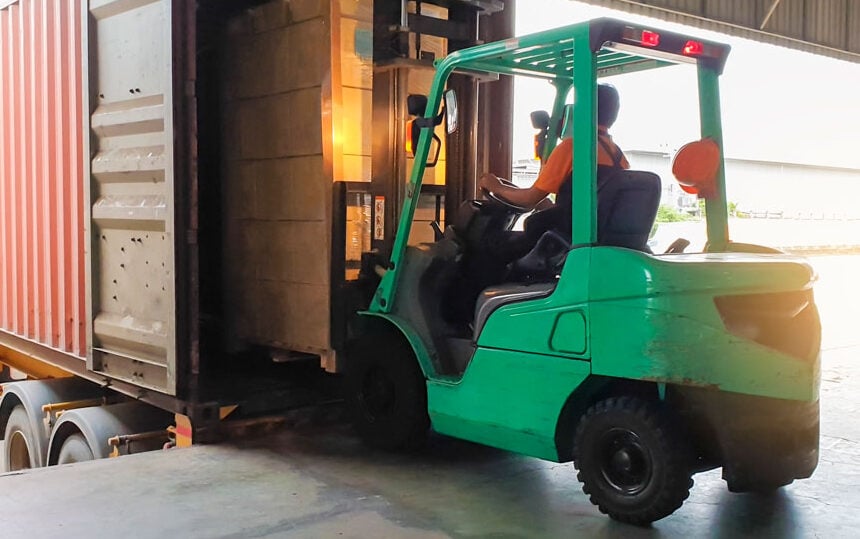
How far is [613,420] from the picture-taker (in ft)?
10.5

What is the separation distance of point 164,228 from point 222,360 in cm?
149

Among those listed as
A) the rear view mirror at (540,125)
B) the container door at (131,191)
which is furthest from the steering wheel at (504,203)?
the container door at (131,191)

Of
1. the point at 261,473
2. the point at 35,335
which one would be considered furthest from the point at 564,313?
the point at 35,335

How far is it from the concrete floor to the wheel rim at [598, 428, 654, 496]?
186 mm

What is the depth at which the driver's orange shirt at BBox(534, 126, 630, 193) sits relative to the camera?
11.2 ft

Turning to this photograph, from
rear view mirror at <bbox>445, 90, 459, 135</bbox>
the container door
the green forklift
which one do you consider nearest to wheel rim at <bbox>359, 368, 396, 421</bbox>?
the green forklift

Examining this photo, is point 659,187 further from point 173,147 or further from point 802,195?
point 802,195

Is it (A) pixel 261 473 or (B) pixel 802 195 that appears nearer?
(A) pixel 261 473

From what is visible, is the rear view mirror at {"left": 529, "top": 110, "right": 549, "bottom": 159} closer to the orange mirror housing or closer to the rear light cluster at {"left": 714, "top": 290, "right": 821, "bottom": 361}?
the orange mirror housing

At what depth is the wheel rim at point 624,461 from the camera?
3.17 meters

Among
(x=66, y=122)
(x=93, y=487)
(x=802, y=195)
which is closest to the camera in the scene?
(x=93, y=487)

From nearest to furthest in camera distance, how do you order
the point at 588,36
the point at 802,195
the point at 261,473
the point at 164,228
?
the point at 588,36 < the point at 261,473 < the point at 164,228 < the point at 802,195

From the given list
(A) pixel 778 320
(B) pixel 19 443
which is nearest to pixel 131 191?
(B) pixel 19 443

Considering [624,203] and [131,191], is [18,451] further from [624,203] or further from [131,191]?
[624,203]
